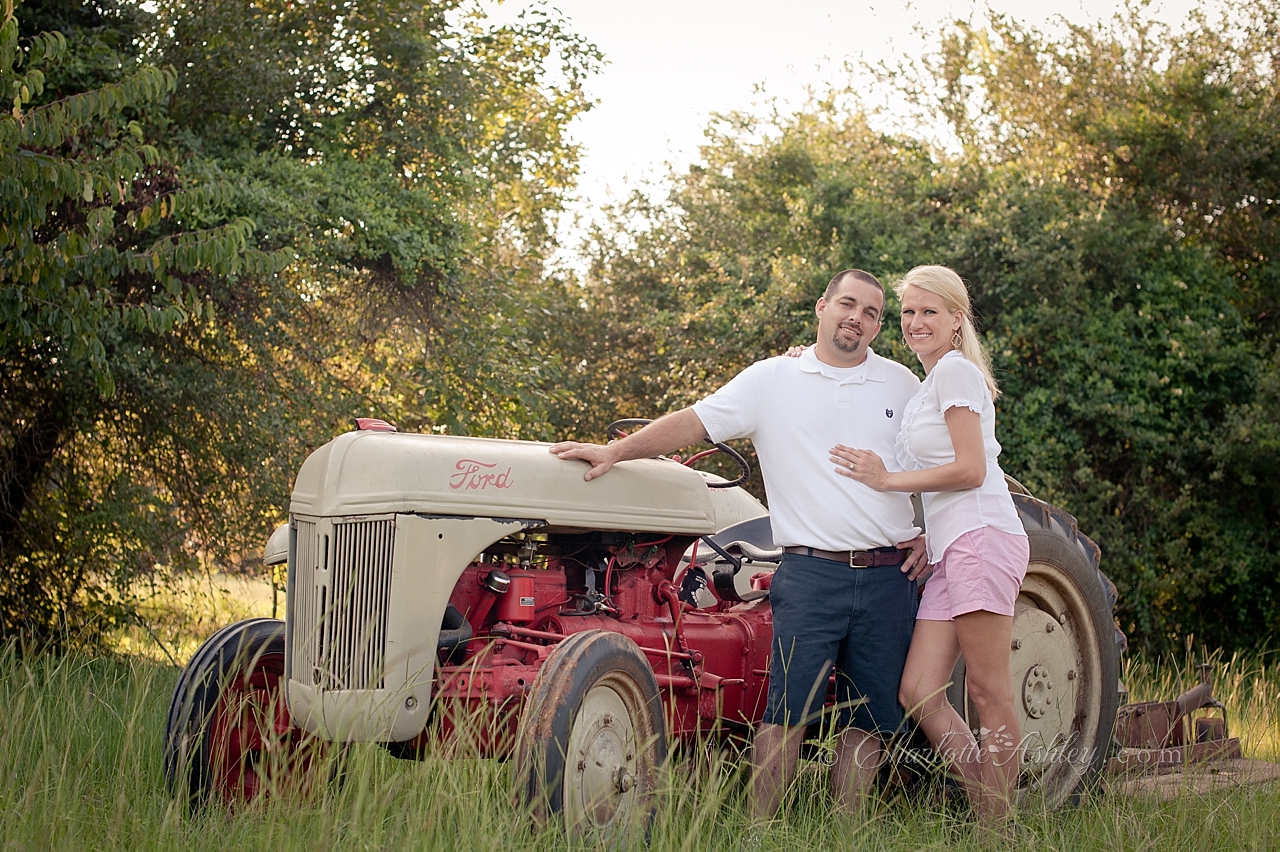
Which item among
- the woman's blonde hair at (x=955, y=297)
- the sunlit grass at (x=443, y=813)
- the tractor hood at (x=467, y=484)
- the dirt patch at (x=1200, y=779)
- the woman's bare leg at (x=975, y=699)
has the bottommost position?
the dirt patch at (x=1200, y=779)

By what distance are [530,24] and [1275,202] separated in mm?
6242

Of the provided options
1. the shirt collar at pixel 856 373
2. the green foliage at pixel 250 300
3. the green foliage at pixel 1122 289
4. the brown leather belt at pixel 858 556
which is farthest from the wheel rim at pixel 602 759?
the green foliage at pixel 1122 289

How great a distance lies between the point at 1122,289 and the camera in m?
8.82

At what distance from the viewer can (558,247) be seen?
14.2m

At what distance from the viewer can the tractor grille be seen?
3135 millimetres

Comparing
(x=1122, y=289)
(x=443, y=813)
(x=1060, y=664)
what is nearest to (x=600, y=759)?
(x=443, y=813)

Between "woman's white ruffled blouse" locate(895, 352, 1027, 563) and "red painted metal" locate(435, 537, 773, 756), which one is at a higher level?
"woman's white ruffled blouse" locate(895, 352, 1027, 563)

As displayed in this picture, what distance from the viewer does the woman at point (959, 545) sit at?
3.33m

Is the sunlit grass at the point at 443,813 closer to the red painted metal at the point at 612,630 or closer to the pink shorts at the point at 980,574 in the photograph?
the red painted metal at the point at 612,630

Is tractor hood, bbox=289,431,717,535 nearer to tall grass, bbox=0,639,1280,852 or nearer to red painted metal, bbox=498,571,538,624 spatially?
red painted metal, bbox=498,571,538,624

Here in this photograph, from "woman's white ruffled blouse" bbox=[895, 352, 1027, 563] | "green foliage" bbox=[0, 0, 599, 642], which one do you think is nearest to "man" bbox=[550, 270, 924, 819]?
"woman's white ruffled blouse" bbox=[895, 352, 1027, 563]

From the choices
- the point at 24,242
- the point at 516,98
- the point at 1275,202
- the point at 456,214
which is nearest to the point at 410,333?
the point at 456,214

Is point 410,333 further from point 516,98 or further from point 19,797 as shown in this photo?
point 19,797

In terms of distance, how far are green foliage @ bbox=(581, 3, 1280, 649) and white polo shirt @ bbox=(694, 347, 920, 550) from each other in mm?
5247
